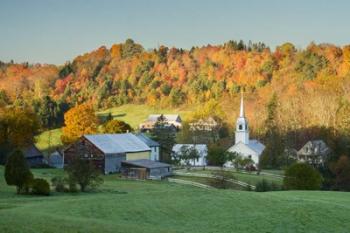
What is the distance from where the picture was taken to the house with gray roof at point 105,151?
3071 inches

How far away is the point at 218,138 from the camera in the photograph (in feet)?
379

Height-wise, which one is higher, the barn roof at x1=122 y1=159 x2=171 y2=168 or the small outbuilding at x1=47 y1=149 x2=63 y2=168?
the small outbuilding at x1=47 y1=149 x2=63 y2=168

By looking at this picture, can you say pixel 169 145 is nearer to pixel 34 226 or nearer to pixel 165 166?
pixel 165 166

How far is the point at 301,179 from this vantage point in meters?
62.2

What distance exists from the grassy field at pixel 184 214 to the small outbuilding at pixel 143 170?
117ft

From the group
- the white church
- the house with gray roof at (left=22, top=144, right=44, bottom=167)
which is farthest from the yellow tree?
the white church

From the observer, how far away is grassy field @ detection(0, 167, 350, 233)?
2753cm

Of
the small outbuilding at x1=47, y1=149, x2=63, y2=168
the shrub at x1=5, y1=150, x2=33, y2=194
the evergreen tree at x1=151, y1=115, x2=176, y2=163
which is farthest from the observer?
the evergreen tree at x1=151, y1=115, x2=176, y2=163

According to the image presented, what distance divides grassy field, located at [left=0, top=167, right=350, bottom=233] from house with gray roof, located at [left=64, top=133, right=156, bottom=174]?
37.9m

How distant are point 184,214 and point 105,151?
147 ft

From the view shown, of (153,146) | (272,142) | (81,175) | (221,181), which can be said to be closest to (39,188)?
(81,175)

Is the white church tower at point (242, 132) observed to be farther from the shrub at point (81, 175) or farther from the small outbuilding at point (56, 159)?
the shrub at point (81, 175)

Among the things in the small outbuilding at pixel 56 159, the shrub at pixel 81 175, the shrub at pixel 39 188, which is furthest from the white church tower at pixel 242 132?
the shrub at pixel 39 188

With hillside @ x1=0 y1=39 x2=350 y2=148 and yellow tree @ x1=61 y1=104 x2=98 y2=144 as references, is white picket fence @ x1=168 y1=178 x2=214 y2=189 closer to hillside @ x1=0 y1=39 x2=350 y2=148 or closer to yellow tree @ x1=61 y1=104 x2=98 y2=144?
yellow tree @ x1=61 y1=104 x2=98 y2=144
